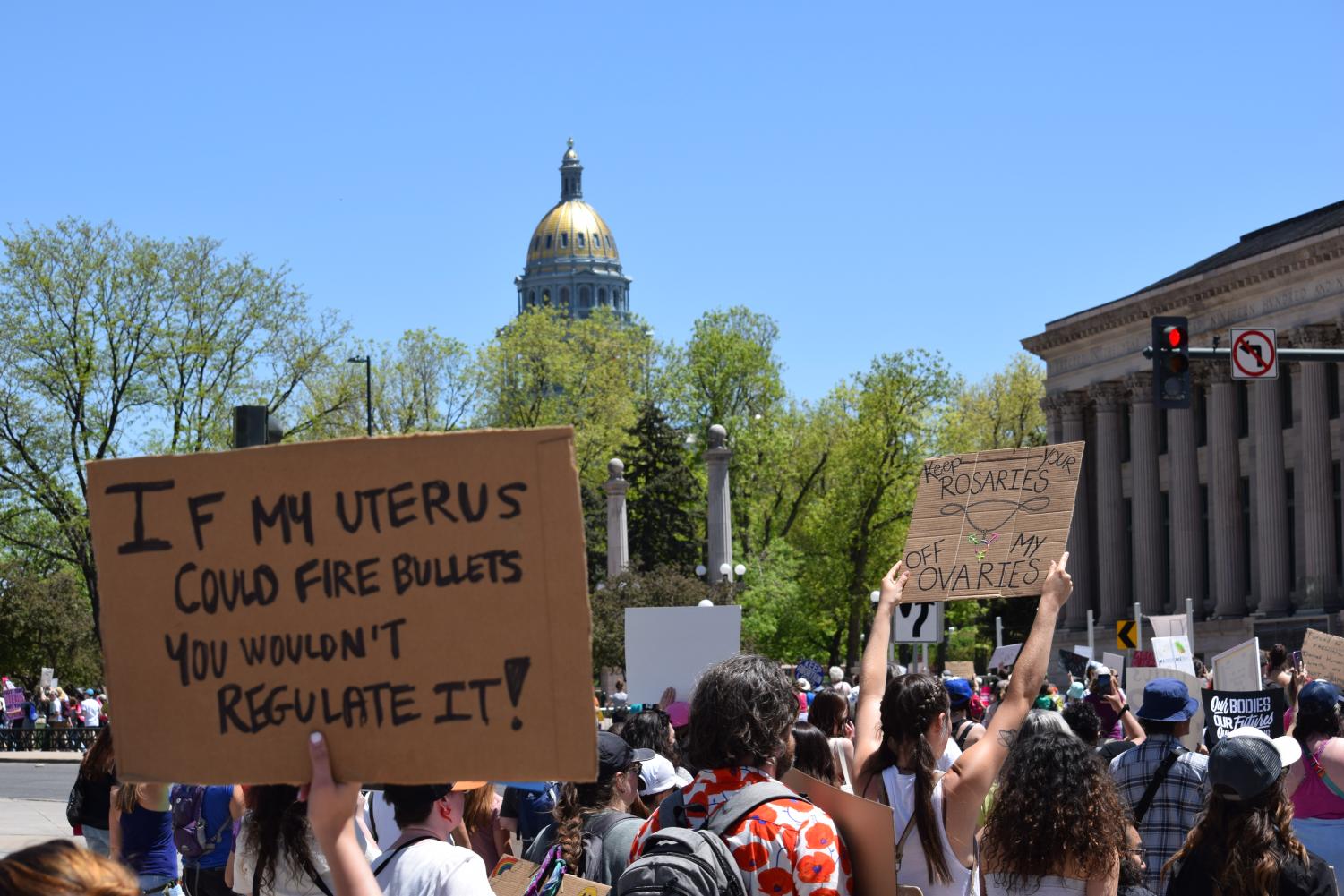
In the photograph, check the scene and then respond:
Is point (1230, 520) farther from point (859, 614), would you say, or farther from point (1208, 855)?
point (1208, 855)

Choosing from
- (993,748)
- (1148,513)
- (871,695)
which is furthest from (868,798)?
(1148,513)

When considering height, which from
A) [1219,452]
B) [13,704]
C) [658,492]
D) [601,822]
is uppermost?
[1219,452]

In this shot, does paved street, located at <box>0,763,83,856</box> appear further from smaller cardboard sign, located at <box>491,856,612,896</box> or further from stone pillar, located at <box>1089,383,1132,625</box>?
stone pillar, located at <box>1089,383,1132,625</box>

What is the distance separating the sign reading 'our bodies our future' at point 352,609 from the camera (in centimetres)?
378

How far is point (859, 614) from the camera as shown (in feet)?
215

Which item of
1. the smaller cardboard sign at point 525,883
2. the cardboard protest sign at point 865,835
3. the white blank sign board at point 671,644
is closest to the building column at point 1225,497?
the white blank sign board at point 671,644

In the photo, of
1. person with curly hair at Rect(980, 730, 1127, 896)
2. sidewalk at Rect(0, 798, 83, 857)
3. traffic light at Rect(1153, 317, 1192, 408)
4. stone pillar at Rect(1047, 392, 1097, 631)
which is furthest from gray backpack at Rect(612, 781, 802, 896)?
stone pillar at Rect(1047, 392, 1097, 631)

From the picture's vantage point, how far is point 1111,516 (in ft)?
219

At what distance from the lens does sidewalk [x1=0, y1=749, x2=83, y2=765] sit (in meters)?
41.3

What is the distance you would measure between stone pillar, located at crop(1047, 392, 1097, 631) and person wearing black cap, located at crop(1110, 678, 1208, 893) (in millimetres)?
60475

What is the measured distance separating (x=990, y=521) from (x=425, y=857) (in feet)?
12.9

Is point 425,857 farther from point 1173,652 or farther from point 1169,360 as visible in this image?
point 1173,652

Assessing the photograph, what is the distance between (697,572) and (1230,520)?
780 inches

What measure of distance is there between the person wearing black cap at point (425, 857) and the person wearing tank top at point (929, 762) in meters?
1.71
